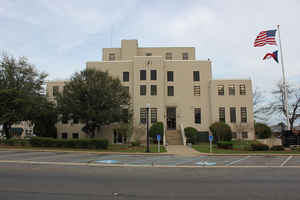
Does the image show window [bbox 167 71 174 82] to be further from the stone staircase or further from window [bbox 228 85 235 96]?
window [bbox 228 85 235 96]

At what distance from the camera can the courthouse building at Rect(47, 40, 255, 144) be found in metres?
34.9

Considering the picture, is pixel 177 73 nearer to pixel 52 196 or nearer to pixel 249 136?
pixel 249 136

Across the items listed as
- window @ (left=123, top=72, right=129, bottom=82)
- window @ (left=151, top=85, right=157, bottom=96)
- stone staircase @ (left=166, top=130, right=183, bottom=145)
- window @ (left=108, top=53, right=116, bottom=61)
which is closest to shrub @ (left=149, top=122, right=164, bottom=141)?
stone staircase @ (left=166, top=130, right=183, bottom=145)

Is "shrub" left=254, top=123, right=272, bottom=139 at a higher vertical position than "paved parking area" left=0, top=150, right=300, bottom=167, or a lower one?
higher

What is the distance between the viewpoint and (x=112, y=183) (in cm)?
899

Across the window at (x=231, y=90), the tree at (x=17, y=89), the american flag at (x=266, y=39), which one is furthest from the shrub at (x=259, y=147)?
the tree at (x=17, y=89)

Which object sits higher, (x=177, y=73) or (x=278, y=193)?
(x=177, y=73)

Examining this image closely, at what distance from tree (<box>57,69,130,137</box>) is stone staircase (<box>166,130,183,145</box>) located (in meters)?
7.28

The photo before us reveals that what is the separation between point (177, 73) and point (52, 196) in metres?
31.3

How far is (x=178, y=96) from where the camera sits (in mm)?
36156

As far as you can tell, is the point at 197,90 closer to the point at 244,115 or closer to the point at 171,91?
the point at 171,91

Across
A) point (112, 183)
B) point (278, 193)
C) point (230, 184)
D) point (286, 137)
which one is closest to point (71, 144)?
point (112, 183)

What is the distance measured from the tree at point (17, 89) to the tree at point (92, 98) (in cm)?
408

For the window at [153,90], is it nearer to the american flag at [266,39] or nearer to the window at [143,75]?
the window at [143,75]
